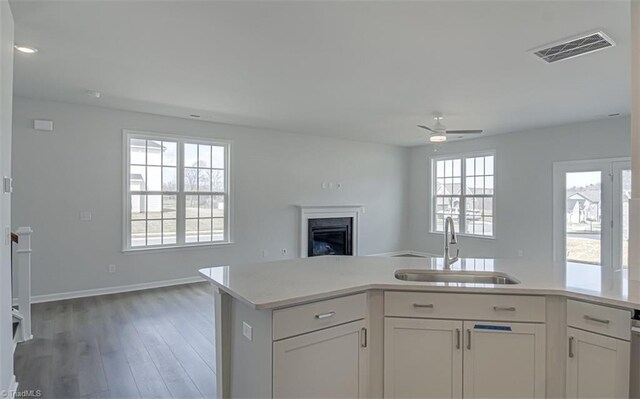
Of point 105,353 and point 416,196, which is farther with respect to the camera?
point 416,196

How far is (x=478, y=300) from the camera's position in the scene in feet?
6.52

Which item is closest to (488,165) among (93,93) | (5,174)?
(93,93)

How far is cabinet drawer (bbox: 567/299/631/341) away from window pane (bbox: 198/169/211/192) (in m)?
5.36

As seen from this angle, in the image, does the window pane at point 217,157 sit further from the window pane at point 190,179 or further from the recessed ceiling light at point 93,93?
the recessed ceiling light at point 93,93

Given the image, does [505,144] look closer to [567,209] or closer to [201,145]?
[567,209]

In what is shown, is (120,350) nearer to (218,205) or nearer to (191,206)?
(191,206)

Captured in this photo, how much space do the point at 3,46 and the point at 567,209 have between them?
7.37 metres

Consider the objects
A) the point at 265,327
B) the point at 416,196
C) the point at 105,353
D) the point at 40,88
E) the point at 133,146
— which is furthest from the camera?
the point at 416,196

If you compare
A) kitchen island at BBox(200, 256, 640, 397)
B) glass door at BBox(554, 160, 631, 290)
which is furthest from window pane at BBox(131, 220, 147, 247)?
glass door at BBox(554, 160, 631, 290)

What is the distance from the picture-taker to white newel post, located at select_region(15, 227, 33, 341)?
3.46 m

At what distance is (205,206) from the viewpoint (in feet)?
20.0

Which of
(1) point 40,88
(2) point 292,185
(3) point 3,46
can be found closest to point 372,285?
(3) point 3,46

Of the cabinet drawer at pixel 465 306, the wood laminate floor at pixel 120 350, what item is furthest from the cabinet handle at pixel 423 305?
the wood laminate floor at pixel 120 350

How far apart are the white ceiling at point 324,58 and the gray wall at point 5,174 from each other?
0.36 metres
